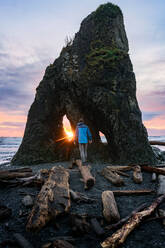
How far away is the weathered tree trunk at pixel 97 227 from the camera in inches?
116

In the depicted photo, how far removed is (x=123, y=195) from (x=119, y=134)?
576cm

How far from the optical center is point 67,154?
13734mm

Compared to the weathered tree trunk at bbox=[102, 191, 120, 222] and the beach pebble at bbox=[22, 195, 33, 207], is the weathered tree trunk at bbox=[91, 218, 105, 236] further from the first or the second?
the beach pebble at bbox=[22, 195, 33, 207]

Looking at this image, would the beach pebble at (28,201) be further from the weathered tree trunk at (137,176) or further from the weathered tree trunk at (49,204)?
the weathered tree trunk at (137,176)

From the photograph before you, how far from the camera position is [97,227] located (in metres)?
3.09

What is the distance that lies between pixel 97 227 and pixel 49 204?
3.36 feet

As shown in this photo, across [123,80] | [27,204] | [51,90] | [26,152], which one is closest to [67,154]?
[26,152]

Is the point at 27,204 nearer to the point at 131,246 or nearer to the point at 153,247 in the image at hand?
the point at 131,246

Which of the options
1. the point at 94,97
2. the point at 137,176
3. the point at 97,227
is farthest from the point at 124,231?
the point at 94,97

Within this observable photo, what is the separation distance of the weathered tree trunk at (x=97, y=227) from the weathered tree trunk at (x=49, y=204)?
59 cm

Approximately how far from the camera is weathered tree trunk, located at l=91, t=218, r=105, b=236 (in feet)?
9.70

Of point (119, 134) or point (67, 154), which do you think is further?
point (67, 154)

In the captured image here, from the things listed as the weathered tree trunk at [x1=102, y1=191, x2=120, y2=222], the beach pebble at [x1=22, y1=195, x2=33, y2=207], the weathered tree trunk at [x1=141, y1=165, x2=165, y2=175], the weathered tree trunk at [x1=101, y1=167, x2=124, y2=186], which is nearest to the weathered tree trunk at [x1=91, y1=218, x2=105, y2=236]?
the weathered tree trunk at [x1=102, y1=191, x2=120, y2=222]

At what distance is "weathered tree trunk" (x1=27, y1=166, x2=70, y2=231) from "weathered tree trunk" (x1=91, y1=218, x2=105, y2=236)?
1.95ft
